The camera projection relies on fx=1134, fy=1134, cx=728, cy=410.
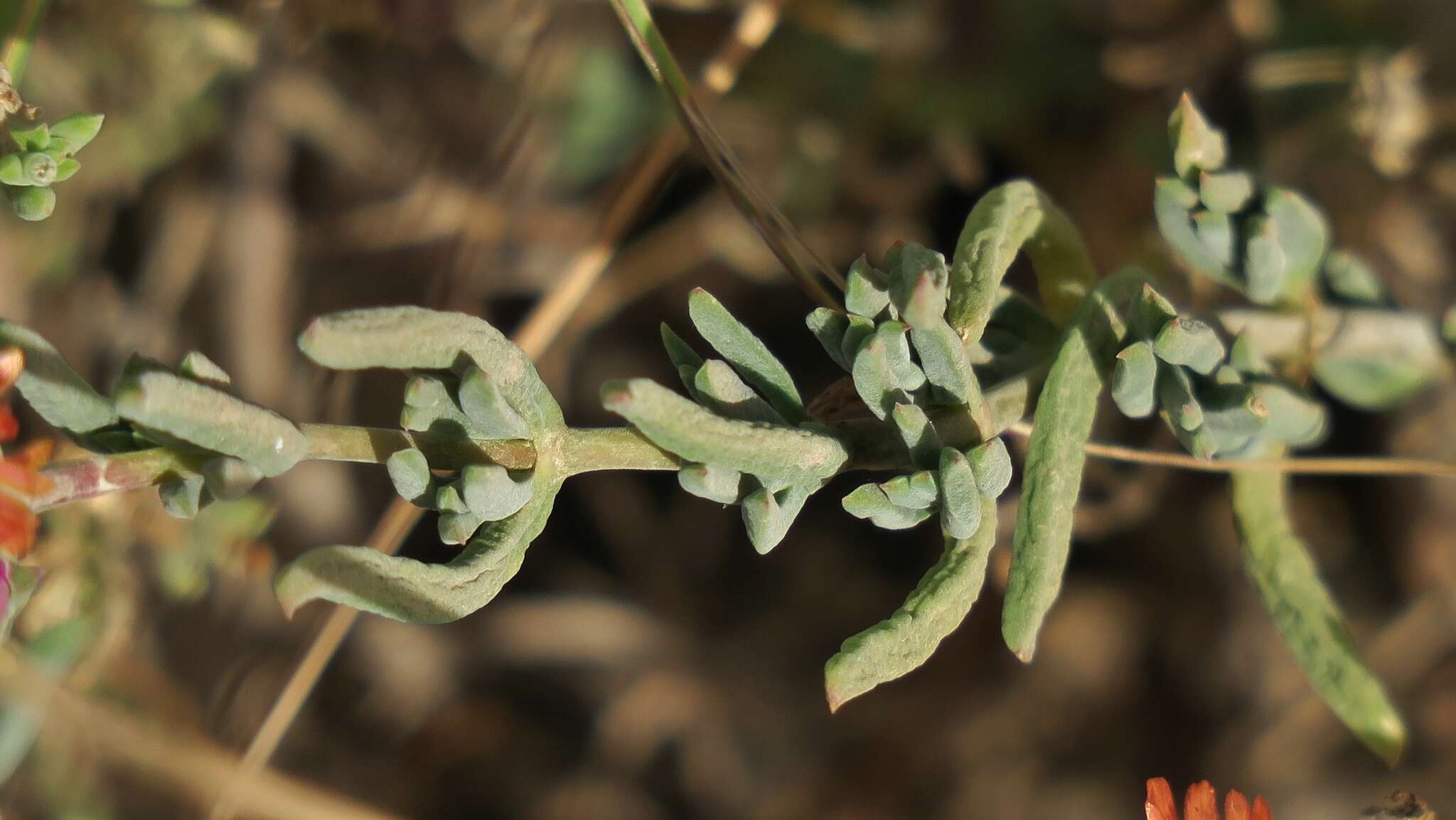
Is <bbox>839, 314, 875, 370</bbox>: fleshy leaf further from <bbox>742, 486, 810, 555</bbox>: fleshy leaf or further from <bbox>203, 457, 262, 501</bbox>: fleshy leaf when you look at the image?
<bbox>203, 457, 262, 501</bbox>: fleshy leaf

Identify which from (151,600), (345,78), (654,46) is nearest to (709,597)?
(151,600)

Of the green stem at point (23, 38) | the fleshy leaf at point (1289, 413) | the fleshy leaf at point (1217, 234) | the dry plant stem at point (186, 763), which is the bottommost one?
the dry plant stem at point (186, 763)

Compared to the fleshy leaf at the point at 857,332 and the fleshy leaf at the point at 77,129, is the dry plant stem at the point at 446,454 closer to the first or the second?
the fleshy leaf at the point at 857,332

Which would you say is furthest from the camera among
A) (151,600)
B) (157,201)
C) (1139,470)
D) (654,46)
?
(157,201)

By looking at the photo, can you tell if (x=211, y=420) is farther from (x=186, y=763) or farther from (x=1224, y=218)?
(x=186, y=763)

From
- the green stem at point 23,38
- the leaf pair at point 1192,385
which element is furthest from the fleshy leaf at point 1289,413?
the green stem at point 23,38

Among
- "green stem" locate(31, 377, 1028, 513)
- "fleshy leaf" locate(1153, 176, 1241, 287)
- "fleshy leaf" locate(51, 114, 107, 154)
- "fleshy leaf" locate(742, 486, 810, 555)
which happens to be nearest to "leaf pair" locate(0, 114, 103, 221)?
"fleshy leaf" locate(51, 114, 107, 154)

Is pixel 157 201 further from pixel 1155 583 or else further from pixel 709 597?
pixel 1155 583
